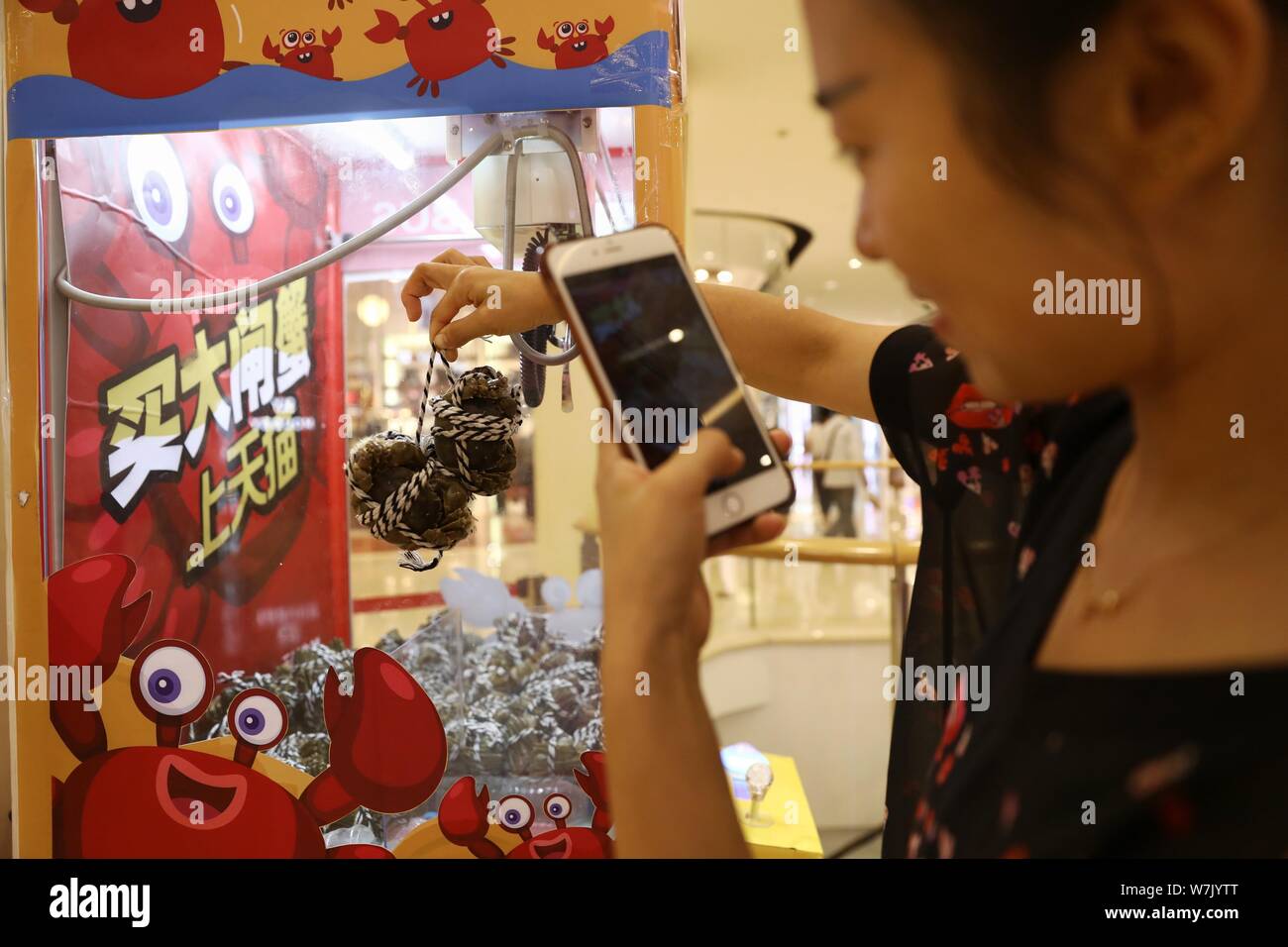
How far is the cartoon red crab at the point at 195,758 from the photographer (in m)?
1.07

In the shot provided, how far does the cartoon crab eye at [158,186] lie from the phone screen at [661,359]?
35.0 inches

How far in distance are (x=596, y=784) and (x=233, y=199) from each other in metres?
0.85

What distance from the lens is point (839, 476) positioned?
520 cm

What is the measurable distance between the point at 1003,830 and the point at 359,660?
35.3 inches

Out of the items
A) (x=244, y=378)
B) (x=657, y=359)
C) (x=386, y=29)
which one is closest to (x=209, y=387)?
(x=244, y=378)

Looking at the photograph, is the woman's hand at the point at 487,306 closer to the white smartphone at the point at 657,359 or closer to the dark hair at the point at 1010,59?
the white smartphone at the point at 657,359

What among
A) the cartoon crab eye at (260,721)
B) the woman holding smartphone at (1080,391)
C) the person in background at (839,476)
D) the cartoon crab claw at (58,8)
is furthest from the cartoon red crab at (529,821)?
the person in background at (839,476)

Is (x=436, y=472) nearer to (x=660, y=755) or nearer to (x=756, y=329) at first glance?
(x=756, y=329)

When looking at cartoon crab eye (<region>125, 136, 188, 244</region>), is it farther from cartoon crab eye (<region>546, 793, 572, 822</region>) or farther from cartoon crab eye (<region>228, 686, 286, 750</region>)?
cartoon crab eye (<region>546, 793, 572, 822</region>)

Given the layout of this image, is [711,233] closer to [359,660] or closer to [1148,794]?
[359,660]

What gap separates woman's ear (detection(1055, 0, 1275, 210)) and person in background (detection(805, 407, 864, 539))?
4.56 meters

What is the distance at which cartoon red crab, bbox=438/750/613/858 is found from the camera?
104cm

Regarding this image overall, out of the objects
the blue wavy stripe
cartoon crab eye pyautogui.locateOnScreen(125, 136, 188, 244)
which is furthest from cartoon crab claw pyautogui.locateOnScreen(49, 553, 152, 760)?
the blue wavy stripe
